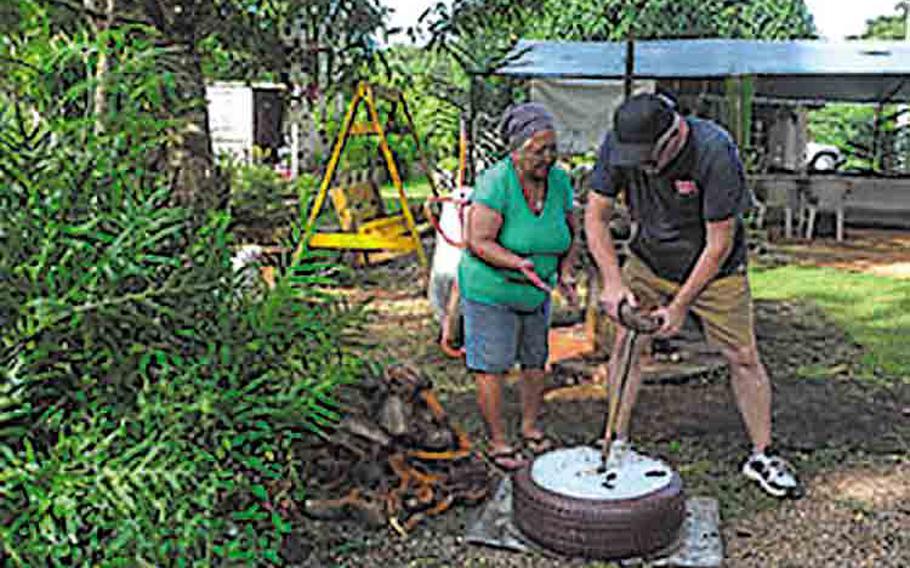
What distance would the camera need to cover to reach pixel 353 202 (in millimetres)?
9734

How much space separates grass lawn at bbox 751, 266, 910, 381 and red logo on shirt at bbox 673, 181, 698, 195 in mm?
2851

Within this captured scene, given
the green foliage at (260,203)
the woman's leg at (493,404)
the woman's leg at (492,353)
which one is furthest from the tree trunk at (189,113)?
the green foliage at (260,203)

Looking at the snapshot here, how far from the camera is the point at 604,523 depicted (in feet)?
11.9

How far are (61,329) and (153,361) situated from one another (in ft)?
0.98

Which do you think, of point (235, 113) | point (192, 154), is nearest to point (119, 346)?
point (192, 154)

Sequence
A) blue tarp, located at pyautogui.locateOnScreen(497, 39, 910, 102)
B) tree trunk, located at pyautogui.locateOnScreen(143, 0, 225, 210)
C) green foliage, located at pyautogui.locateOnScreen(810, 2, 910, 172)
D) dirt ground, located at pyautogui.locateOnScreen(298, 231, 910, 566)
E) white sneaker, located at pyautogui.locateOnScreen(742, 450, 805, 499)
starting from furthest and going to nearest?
green foliage, located at pyautogui.locateOnScreen(810, 2, 910, 172) < blue tarp, located at pyautogui.locateOnScreen(497, 39, 910, 102) < white sneaker, located at pyautogui.locateOnScreen(742, 450, 805, 499) < dirt ground, located at pyautogui.locateOnScreen(298, 231, 910, 566) < tree trunk, located at pyautogui.locateOnScreen(143, 0, 225, 210)

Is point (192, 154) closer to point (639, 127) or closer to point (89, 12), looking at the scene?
point (89, 12)

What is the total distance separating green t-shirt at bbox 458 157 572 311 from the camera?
4422mm

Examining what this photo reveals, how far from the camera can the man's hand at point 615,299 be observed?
4.09 metres

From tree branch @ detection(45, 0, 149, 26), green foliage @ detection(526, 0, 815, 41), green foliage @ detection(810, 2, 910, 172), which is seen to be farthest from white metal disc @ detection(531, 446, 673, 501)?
green foliage @ detection(526, 0, 815, 41)

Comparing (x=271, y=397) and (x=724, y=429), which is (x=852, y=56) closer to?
(x=724, y=429)

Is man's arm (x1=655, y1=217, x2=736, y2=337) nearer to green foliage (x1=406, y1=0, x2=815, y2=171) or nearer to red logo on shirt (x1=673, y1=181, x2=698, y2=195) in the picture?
red logo on shirt (x1=673, y1=181, x2=698, y2=195)

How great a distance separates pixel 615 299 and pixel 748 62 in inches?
396

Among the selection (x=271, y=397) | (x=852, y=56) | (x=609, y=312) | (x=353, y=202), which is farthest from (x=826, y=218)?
(x=271, y=397)
